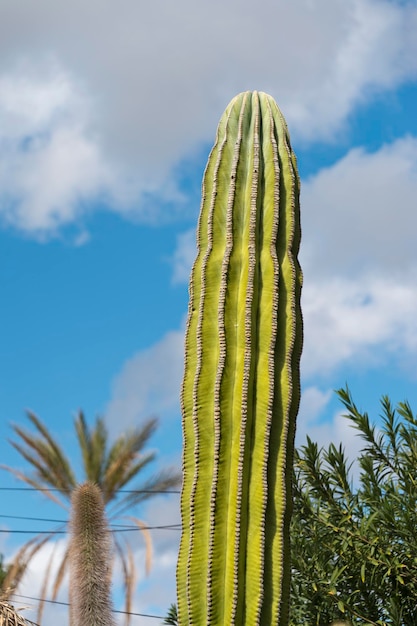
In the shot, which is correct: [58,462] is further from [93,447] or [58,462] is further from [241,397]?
[241,397]

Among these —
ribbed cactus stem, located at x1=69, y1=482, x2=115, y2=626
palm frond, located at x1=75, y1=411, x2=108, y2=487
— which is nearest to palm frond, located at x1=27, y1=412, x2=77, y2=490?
palm frond, located at x1=75, y1=411, x2=108, y2=487

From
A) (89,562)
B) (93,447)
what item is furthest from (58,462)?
(89,562)

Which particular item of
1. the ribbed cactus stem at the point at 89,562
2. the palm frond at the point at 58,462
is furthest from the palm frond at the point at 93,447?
the ribbed cactus stem at the point at 89,562

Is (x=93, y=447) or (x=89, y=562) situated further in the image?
(x=93, y=447)

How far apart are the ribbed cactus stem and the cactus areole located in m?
1.39

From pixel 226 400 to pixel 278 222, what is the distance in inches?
39.1

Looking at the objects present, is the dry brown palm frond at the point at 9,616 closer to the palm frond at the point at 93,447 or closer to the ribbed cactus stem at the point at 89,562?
the ribbed cactus stem at the point at 89,562

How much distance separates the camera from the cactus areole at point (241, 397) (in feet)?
15.0

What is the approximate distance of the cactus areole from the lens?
4559 mm

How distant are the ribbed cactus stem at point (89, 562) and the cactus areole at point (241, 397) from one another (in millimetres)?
1391

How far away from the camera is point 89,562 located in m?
→ 6.01

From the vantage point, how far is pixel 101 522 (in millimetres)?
6191

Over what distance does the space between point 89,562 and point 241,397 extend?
194cm

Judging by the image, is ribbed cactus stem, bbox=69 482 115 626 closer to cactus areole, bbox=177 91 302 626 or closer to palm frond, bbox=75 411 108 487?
cactus areole, bbox=177 91 302 626
